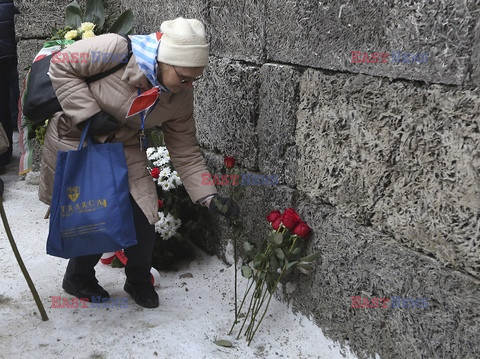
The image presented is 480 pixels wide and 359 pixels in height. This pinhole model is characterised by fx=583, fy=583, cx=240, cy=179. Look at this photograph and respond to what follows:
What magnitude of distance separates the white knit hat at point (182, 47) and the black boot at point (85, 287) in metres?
1.24

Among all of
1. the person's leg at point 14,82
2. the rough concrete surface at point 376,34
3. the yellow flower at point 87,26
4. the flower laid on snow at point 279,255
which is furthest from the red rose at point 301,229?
the person's leg at point 14,82

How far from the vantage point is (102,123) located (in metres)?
2.38

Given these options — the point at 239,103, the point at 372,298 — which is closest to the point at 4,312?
the point at 239,103

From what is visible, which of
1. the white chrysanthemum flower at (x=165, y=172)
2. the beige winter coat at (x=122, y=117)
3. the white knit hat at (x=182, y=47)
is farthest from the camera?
the white chrysanthemum flower at (x=165, y=172)

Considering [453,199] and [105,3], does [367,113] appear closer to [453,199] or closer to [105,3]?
[453,199]

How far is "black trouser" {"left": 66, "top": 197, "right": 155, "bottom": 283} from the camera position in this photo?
2.64m

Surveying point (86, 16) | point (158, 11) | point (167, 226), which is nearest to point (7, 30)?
point (86, 16)

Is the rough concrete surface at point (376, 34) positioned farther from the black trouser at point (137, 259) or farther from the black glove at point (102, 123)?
the black trouser at point (137, 259)

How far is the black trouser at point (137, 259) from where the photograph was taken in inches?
104

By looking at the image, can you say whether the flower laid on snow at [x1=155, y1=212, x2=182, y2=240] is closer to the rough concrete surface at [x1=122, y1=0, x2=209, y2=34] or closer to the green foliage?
the rough concrete surface at [x1=122, y1=0, x2=209, y2=34]

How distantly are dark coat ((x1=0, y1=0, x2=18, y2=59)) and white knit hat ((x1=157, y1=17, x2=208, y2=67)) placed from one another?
3.16m

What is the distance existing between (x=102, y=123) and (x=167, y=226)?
1001 mm

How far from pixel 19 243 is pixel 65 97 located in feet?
5.38

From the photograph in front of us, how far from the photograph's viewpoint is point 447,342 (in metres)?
1.92
